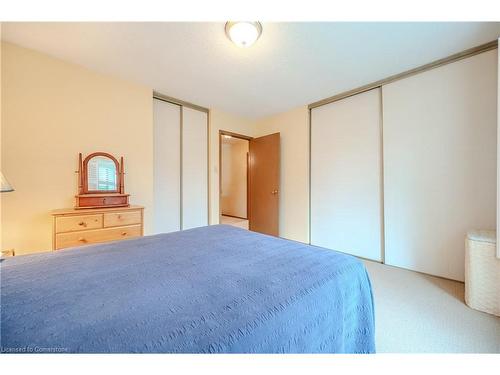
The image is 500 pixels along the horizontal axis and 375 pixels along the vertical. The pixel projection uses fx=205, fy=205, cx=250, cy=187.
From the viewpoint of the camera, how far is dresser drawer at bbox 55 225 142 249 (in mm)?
1876

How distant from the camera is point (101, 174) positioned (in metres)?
2.42

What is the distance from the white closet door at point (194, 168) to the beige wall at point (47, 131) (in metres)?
0.91

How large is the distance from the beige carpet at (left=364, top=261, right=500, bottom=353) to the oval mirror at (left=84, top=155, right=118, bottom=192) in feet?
9.73

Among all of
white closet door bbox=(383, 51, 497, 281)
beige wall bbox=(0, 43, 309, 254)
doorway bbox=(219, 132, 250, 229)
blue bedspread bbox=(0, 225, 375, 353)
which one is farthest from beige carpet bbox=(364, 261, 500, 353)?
doorway bbox=(219, 132, 250, 229)

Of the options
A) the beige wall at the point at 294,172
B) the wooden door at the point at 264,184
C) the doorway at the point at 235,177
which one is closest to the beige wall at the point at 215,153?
Answer: the wooden door at the point at 264,184

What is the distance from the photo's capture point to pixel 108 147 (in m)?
2.51

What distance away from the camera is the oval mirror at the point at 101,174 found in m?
2.33

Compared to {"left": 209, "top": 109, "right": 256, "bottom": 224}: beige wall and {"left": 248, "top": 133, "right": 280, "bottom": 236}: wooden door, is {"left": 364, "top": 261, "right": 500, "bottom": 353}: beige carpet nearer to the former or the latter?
{"left": 248, "top": 133, "right": 280, "bottom": 236}: wooden door

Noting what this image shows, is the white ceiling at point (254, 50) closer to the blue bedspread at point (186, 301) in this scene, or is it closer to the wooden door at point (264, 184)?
the wooden door at point (264, 184)

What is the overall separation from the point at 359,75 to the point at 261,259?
268 centimetres

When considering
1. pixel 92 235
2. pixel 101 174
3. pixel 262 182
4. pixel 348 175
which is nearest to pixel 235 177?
pixel 262 182

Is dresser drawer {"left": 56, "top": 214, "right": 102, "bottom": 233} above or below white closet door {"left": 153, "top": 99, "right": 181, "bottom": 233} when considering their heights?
below
